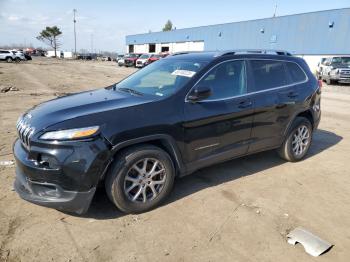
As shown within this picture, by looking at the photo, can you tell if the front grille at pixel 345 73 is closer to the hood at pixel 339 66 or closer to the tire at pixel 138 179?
the hood at pixel 339 66

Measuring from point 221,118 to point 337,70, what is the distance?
2028 cm

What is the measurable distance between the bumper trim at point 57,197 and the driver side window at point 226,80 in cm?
189

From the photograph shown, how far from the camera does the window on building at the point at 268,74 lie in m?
4.59

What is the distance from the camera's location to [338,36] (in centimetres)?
3086

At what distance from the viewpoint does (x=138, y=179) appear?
11.7ft

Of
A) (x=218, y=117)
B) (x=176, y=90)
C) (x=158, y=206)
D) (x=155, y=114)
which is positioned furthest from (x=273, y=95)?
(x=158, y=206)

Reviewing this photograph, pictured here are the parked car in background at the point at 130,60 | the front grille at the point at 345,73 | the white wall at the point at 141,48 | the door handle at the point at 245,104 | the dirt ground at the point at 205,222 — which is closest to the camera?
the dirt ground at the point at 205,222

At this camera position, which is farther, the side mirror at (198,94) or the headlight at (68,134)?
the side mirror at (198,94)

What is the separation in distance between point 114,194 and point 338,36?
1317 inches

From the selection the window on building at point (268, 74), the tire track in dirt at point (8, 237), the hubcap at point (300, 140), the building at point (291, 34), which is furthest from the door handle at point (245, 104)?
the building at point (291, 34)

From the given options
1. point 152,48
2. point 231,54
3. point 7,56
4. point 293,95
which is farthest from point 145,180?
point 152,48

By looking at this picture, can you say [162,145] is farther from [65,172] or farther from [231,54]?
[231,54]

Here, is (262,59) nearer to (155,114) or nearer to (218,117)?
(218,117)

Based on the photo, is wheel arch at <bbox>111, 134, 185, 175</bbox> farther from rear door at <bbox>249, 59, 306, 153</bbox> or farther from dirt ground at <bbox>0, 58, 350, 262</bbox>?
rear door at <bbox>249, 59, 306, 153</bbox>
